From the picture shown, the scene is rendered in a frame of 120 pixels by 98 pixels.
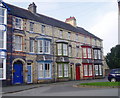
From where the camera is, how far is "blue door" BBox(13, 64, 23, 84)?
22916 millimetres

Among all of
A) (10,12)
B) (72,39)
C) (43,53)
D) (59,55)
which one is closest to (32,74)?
(43,53)

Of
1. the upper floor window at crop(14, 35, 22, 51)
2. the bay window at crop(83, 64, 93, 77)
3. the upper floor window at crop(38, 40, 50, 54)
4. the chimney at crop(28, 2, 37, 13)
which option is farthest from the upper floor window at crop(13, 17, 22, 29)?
the bay window at crop(83, 64, 93, 77)

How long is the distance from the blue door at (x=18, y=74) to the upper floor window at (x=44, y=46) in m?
4.19

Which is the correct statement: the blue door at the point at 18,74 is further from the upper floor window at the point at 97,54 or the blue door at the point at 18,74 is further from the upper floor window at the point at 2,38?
the upper floor window at the point at 97,54

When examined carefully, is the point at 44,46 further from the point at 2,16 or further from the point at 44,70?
the point at 2,16

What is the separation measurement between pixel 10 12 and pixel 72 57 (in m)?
14.0

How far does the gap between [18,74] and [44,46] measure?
602 cm

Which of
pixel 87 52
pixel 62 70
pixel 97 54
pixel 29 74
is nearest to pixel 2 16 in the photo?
pixel 29 74

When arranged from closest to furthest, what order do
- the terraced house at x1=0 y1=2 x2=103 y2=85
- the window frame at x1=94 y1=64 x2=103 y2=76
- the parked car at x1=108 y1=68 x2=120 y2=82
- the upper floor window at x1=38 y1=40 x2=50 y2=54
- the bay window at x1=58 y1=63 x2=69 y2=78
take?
the terraced house at x1=0 y1=2 x2=103 y2=85 → the parked car at x1=108 y1=68 x2=120 y2=82 → the upper floor window at x1=38 y1=40 x2=50 y2=54 → the bay window at x1=58 y1=63 x2=69 y2=78 → the window frame at x1=94 y1=64 x2=103 y2=76

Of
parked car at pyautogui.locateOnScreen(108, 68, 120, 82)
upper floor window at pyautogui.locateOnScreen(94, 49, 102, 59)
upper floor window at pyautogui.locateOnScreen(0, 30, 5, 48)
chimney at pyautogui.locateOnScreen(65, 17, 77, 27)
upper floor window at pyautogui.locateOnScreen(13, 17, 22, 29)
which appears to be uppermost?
chimney at pyautogui.locateOnScreen(65, 17, 77, 27)

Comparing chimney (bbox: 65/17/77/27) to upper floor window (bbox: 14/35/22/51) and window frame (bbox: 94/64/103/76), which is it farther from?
upper floor window (bbox: 14/35/22/51)

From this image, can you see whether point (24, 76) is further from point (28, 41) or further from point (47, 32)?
point (47, 32)

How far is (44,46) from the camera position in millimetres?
27234

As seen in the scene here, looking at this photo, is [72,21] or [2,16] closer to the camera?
[2,16]
